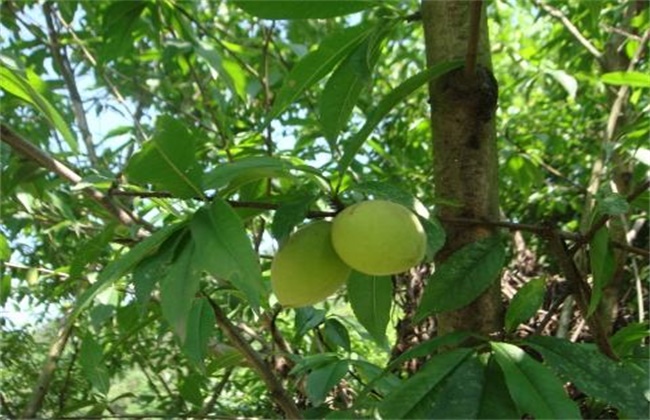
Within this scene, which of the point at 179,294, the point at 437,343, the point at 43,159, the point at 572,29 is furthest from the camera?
the point at 572,29

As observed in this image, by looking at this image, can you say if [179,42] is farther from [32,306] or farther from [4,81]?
[32,306]

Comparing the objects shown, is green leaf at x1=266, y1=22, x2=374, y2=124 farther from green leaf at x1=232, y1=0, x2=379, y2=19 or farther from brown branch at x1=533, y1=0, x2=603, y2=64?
brown branch at x1=533, y1=0, x2=603, y2=64

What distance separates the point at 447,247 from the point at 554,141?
1.81m

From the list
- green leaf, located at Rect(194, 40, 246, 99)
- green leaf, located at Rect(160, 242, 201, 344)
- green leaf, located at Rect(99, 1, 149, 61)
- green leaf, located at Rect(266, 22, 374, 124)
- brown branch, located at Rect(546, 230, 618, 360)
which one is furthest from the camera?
green leaf, located at Rect(99, 1, 149, 61)

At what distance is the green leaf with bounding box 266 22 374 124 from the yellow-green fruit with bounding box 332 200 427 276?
0.22 meters

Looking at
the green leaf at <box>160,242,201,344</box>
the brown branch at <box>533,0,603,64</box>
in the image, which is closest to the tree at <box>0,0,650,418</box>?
the green leaf at <box>160,242,201,344</box>

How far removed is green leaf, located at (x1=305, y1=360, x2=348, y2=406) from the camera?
3.63 ft

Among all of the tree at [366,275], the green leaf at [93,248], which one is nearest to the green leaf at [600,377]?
the tree at [366,275]

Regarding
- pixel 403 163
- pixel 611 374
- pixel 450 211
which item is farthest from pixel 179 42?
pixel 611 374

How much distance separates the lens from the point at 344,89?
93 cm

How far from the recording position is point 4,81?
2.77ft

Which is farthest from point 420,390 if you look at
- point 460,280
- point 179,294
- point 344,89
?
point 344,89

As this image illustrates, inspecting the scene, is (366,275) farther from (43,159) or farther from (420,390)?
(43,159)

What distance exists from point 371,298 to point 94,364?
0.69 m
